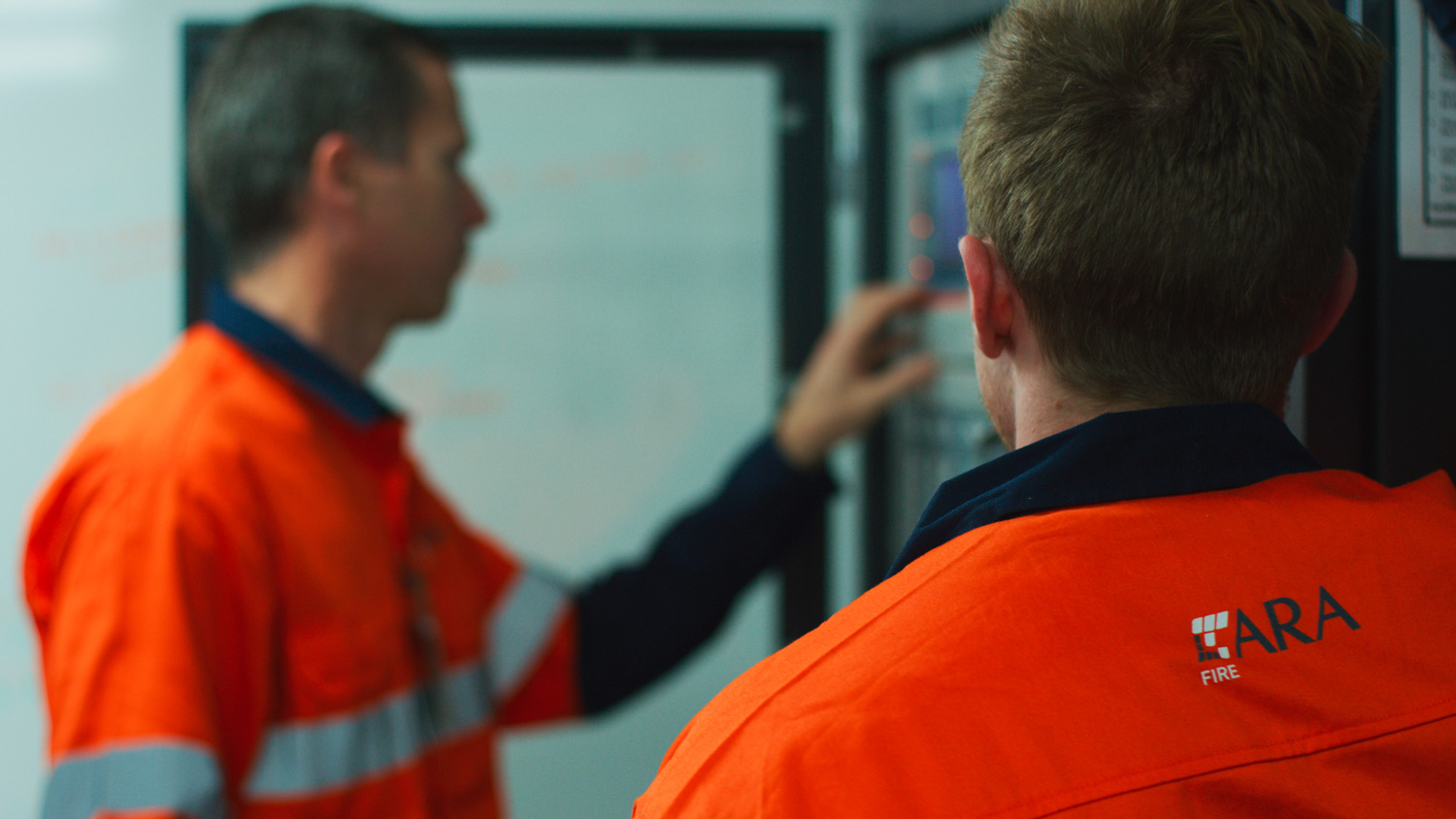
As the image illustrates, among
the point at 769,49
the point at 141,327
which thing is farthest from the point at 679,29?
the point at 141,327

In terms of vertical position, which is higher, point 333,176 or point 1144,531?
point 333,176

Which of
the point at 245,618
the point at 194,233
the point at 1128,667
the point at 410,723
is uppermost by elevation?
the point at 194,233

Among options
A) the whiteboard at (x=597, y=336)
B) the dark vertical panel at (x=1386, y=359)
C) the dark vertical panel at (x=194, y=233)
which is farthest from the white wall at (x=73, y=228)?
the dark vertical panel at (x=1386, y=359)

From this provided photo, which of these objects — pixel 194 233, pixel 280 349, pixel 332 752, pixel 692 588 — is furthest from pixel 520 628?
pixel 194 233

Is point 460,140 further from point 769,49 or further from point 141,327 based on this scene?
point 141,327

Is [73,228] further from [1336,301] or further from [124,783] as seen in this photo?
[1336,301]

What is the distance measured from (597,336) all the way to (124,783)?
40.2 inches

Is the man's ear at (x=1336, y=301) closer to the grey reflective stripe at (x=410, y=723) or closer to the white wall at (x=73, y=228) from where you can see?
the grey reflective stripe at (x=410, y=723)

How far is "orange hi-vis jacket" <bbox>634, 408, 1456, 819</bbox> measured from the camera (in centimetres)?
38

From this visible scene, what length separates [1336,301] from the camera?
0.52 meters

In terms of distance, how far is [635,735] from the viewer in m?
1.72

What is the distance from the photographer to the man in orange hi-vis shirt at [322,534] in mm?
870

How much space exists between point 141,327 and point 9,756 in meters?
0.75

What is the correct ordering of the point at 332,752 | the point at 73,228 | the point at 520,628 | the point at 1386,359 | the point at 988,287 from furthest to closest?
the point at 73,228
the point at 520,628
the point at 332,752
the point at 1386,359
the point at 988,287
